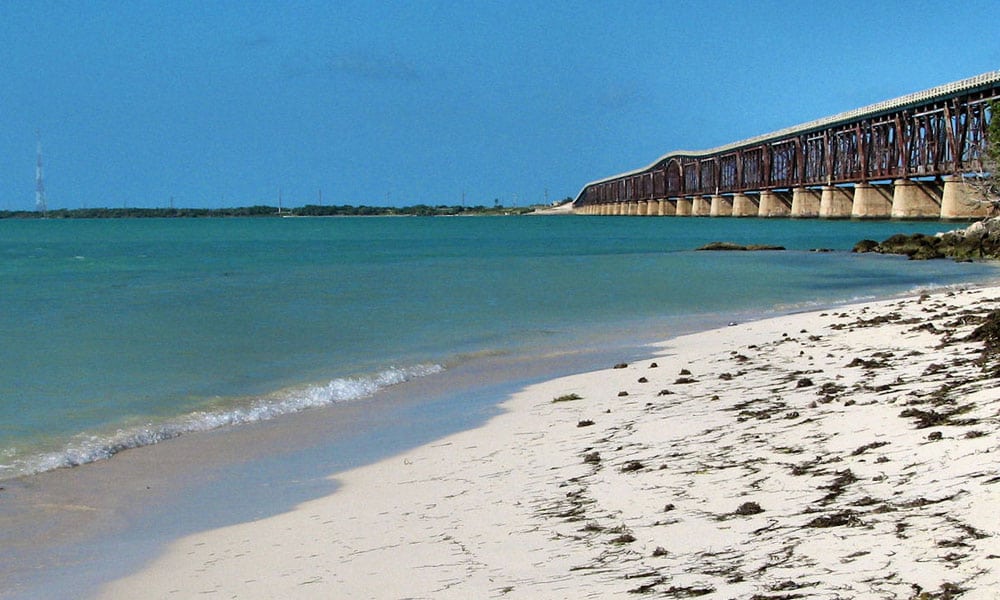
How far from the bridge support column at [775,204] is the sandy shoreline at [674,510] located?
155m

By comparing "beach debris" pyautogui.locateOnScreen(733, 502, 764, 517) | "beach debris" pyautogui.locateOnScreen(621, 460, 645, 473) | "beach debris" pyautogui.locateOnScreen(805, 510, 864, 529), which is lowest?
"beach debris" pyautogui.locateOnScreen(621, 460, 645, 473)

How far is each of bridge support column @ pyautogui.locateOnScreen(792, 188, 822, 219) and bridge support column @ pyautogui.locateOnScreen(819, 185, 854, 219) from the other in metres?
8.14

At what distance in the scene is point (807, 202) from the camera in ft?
484

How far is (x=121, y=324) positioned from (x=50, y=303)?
1090 cm

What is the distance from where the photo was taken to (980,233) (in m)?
53.9

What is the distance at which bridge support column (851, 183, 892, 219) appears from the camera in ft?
400

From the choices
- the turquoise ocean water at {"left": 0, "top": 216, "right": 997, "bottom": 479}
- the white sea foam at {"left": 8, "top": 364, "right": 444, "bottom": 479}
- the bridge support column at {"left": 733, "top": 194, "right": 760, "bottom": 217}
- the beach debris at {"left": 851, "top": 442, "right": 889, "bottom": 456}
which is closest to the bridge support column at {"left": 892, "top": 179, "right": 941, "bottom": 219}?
the turquoise ocean water at {"left": 0, "top": 216, "right": 997, "bottom": 479}

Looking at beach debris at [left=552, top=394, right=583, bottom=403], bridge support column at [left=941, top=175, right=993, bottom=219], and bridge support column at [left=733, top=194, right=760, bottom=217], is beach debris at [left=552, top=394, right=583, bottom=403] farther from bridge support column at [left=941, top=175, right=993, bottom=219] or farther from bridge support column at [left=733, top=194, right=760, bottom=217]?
bridge support column at [left=733, top=194, right=760, bottom=217]

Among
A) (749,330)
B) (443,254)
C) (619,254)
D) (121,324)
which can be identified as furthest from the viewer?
(443,254)

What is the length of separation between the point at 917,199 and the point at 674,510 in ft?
367

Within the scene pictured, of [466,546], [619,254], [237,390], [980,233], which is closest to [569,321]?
[237,390]

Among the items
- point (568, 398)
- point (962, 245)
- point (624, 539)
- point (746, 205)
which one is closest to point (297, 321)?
point (568, 398)

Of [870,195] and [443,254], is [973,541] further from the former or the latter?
[870,195]

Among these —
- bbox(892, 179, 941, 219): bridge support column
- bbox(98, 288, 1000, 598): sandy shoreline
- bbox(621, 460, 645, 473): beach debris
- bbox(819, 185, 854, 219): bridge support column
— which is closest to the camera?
bbox(98, 288, 1000, 598): sandy shoreline
